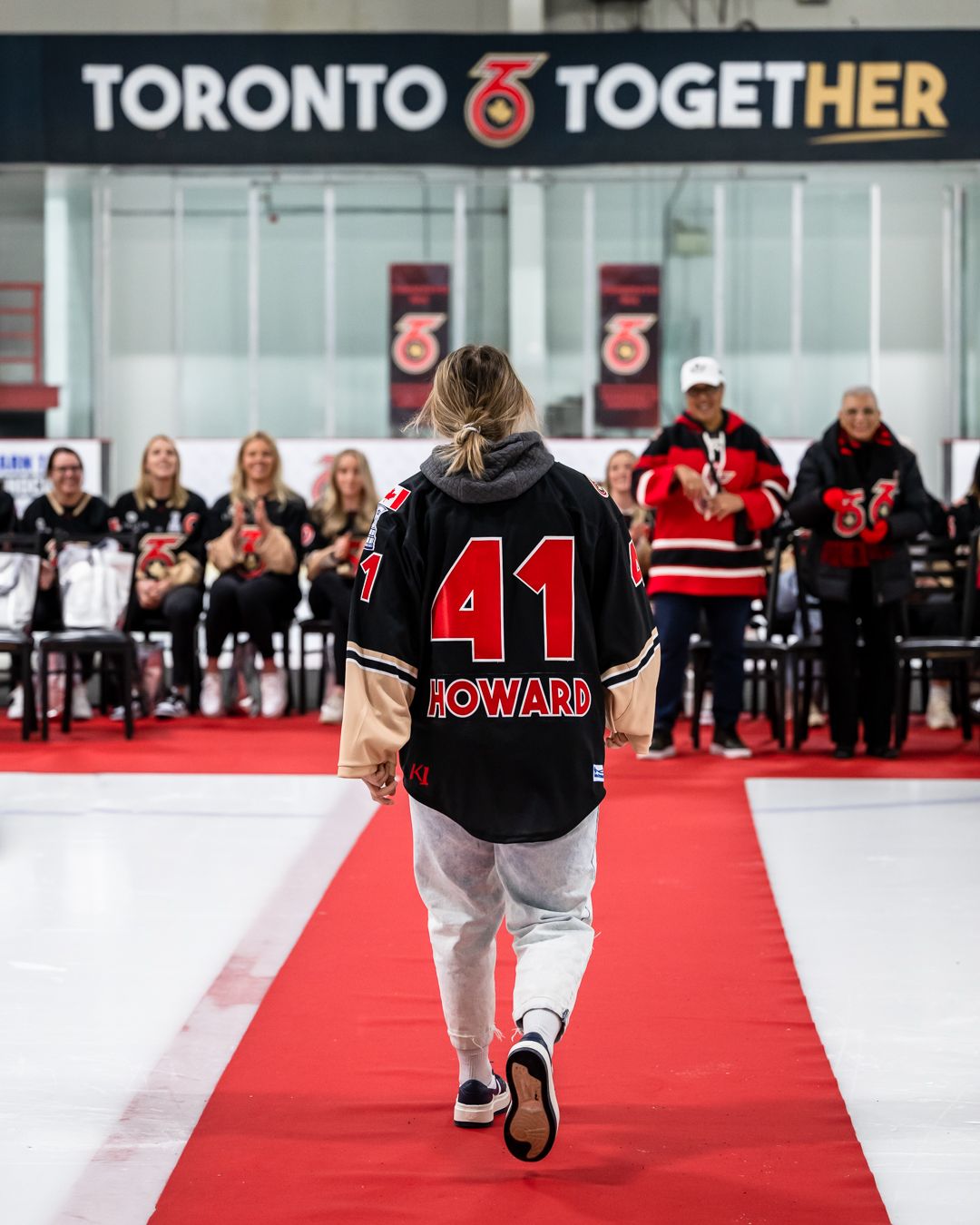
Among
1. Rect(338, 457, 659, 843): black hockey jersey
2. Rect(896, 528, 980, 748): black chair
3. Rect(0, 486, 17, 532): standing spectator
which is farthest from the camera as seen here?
Rect(0, 486, 17, 532): standing spectator

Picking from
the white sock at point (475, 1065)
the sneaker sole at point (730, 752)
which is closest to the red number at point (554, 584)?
the white sock at point (475, 1065)

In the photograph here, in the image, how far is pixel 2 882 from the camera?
13.5ft

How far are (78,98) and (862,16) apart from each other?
7269mm

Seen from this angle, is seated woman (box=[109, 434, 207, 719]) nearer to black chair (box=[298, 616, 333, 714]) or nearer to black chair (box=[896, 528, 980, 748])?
black chair (box=[298, 616, 333, 714])

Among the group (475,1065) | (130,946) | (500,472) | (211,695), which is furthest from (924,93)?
(475,1065)

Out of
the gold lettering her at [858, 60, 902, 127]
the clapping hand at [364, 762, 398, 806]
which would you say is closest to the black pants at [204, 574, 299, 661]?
the gold lettering her at [858, 60, 902, 127]

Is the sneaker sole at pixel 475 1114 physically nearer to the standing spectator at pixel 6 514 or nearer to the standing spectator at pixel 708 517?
the standing spectator at pixel 708 517

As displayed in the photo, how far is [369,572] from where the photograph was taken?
2363 millimetres

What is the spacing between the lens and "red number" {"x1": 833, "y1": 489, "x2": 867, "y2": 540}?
598cm

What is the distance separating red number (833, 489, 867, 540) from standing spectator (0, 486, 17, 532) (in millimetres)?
4067

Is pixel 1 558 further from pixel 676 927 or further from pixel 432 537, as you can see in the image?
pixel 432 537

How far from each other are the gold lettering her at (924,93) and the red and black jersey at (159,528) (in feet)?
13.9

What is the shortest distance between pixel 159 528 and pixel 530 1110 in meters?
5.92

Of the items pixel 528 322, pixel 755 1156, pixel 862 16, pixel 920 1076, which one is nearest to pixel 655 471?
pixel 920 1076
